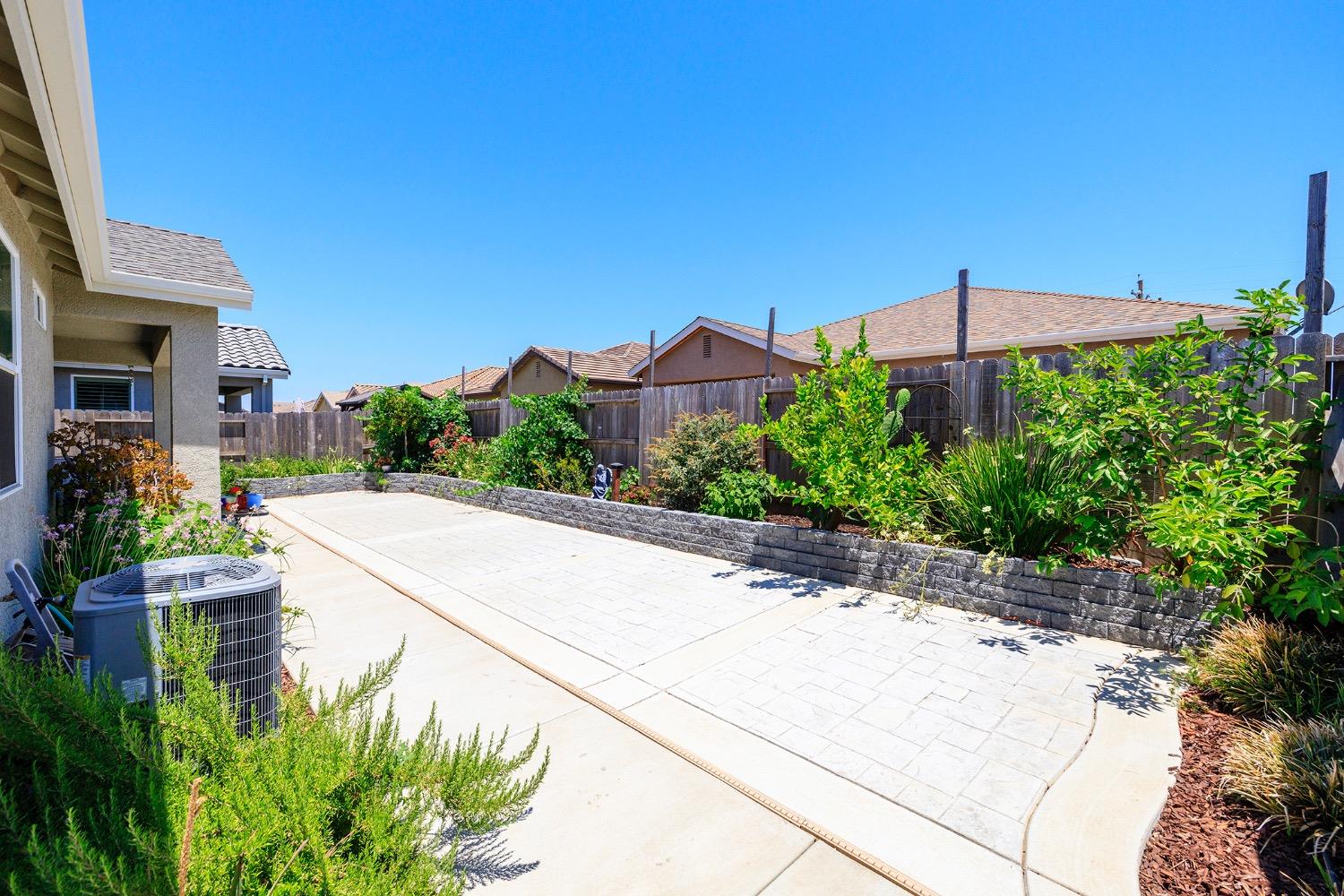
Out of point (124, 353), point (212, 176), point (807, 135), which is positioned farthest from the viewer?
point (807, 135)

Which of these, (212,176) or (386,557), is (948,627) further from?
(212,176)

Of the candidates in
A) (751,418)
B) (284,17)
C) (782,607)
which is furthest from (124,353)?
(782,607)

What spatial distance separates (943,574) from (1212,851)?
330 cm

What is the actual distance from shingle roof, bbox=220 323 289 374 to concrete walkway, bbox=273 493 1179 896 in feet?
33.9

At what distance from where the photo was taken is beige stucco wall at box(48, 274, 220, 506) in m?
6.21

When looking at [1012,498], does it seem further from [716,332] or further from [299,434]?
[299,434]

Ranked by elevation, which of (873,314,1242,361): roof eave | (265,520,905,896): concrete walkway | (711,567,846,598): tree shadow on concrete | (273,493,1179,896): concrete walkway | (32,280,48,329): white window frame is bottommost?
(265,520,905,896): concrete walkway

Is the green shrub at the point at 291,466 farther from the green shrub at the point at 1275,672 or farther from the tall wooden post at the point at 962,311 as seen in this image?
the green shrub at the point at 1275,672

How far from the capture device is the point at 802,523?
7387 millimetres

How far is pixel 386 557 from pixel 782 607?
5.13 metres

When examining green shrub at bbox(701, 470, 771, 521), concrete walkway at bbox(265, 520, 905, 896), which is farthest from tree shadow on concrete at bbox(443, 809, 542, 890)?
green shrub at bbox(701, 470, 771, 521)

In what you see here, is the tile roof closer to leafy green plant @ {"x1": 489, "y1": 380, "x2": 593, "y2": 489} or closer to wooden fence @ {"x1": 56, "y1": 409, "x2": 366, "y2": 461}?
leafy green plant @ {"x1": 489, "y1": 380, "x2": 593, "y2": 489}

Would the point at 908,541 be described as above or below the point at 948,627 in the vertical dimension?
above

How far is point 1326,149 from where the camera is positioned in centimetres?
548
